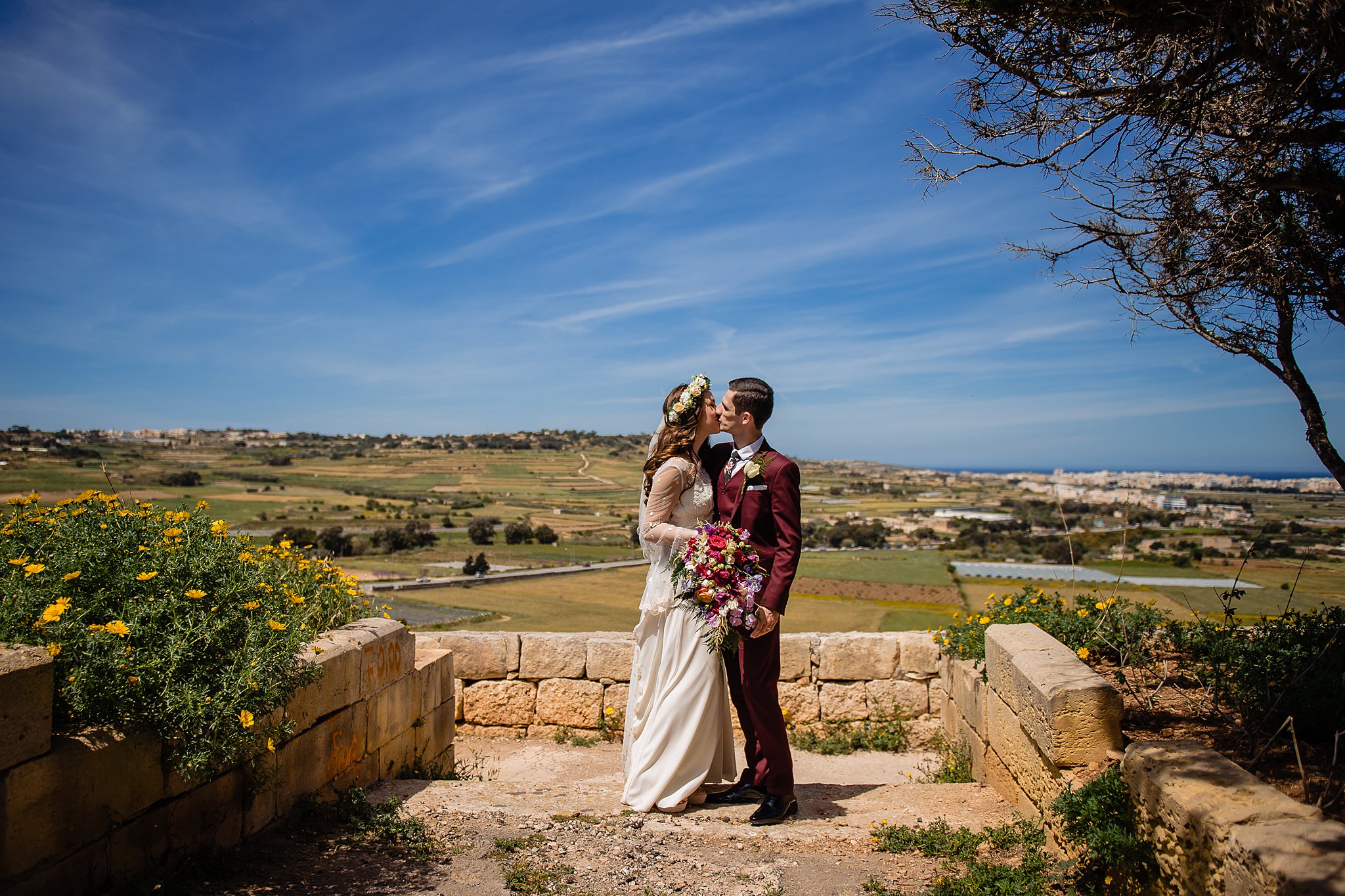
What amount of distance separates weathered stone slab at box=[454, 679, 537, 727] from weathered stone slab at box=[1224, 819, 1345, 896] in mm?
6035

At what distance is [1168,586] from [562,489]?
40.3 m

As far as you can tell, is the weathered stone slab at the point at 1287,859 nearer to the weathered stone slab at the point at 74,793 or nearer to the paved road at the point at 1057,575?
the paved road at the point at 1057,575

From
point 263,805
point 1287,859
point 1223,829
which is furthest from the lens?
point 263,805

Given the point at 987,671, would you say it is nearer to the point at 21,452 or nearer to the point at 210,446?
the point at 21,452

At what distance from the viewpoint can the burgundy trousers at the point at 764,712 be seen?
14.2 ft

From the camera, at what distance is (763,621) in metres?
4.25

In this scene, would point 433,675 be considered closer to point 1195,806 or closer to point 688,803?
point 688,803

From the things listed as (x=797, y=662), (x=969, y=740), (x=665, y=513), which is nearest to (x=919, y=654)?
(x=797, y=662)

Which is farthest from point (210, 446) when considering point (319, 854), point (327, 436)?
point (319, 854)

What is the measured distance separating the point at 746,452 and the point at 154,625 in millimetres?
2955

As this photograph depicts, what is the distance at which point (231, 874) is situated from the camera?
3158 mm

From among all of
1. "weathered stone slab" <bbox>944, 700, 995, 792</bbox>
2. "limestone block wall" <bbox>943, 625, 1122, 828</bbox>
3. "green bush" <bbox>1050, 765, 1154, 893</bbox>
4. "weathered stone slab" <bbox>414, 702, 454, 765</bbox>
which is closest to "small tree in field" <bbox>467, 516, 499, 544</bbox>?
"weathered stone slab" <bbox>414, 702, 454, 765</bbox>

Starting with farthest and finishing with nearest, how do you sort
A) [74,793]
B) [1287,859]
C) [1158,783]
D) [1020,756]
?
[1020,756], [1158,783], [74,793], [1287,859]

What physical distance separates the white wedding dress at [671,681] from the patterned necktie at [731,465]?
114 millimetres
